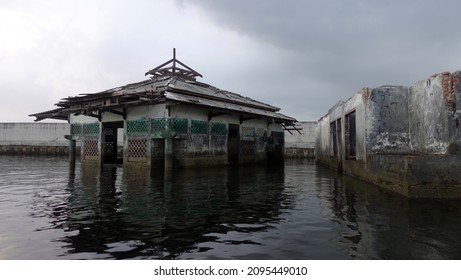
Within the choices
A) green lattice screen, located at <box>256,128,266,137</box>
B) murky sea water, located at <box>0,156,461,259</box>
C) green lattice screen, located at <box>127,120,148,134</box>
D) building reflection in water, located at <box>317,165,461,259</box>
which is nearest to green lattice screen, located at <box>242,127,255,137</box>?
green lattice screen, located at <box>256,128,266,137</box>

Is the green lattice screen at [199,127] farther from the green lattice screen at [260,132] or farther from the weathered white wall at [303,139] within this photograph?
the weathered white wall at [303,139]

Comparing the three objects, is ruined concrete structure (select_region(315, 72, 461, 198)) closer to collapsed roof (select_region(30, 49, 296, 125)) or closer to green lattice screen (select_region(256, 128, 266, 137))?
collapsed roof (select_region(30, 49, 296, 125))

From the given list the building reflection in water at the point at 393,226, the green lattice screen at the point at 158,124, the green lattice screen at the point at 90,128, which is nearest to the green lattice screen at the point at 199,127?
the green lattice screen at the point at 158,124

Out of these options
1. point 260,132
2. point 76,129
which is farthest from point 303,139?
point 76,129

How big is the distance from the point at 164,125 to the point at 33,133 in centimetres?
3255

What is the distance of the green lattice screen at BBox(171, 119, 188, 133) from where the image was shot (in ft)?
59.4

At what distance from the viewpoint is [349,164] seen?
52.0 ft

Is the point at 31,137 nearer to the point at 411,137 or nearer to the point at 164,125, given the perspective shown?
the point at 164,125

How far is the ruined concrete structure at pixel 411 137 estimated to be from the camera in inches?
356

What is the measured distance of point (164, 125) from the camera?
709 inches

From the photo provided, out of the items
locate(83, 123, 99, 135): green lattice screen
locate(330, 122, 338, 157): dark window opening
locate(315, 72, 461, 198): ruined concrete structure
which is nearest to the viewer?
locate(315, 72, 461, 198): ruined concrete structure

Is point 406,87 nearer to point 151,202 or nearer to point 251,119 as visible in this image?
point 151,202

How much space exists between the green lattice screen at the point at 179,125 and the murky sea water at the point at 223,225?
8.08 metres

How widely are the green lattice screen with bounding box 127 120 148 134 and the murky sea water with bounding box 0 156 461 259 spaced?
883 centimetres
